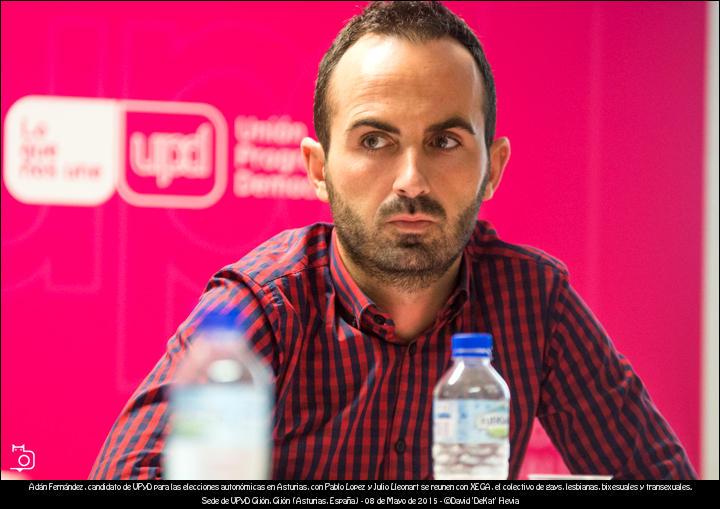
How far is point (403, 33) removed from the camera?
1.40m

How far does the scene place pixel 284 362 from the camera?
136 cm

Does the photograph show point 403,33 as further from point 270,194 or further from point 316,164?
point 270,194

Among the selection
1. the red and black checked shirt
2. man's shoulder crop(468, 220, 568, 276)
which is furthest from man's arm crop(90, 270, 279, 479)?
man's shoulder crop(468, 220, 568, 276)

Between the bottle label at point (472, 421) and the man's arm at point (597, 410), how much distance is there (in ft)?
1.53

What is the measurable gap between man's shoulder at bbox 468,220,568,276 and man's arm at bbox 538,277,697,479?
0.21 feet

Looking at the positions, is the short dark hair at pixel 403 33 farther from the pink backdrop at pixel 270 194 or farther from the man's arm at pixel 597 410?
the pink backdrop at pixel 270 194

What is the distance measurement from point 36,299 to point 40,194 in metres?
0.38

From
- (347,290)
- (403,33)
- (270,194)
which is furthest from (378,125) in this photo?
(270,194)

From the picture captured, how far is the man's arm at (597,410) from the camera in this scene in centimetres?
145

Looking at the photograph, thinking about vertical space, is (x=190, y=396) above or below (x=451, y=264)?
below

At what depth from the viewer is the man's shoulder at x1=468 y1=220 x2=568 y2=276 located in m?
1.59

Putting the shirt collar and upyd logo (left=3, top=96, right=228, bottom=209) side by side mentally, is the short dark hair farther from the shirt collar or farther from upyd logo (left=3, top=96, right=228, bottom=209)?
upyd logo (left=3, top=96, right=228, bottom=209)

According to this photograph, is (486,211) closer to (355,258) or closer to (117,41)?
(117,41)

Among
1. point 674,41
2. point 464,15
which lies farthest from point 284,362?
point 674,41
